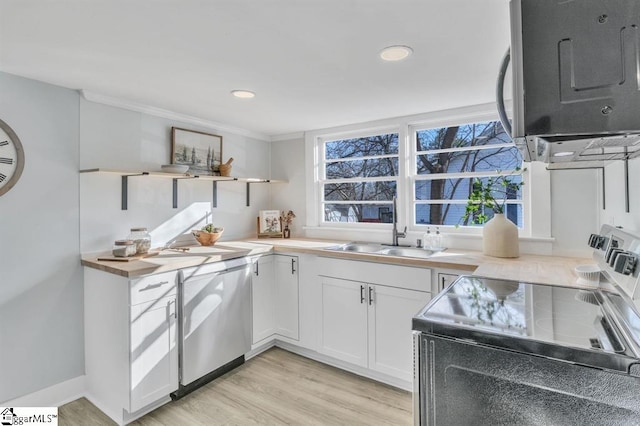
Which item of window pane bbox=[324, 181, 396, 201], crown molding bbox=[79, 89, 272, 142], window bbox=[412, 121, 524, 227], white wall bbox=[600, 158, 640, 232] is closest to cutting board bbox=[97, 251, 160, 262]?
crown molding bbox=[79, 89, 272, 142]

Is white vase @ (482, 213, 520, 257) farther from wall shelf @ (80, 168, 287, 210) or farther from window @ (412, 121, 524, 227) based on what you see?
wall shelf @ (80, 168, 287, 210)

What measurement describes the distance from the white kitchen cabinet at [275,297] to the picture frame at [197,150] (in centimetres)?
104

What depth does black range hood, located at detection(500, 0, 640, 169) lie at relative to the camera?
68 cm

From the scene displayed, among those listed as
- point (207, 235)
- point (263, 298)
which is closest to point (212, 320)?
point (263, 298)

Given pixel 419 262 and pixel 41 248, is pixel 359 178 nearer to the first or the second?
pixel 419 262

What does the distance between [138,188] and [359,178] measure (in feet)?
6.67

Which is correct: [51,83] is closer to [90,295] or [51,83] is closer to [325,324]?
[90,295]

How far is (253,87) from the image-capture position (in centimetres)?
220

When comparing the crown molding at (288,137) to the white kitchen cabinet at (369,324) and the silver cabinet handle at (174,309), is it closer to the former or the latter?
the white kitchen cabinet at (369,324)

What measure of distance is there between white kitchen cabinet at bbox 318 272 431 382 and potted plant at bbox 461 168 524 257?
0.62m

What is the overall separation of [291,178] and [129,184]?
66.0 inches

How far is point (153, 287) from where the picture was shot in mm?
2055

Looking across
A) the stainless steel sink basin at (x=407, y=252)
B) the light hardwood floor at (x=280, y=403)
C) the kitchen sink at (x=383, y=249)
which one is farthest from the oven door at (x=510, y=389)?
the stainless steel sink basin at (x=407, y=252)

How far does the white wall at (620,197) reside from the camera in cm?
127
